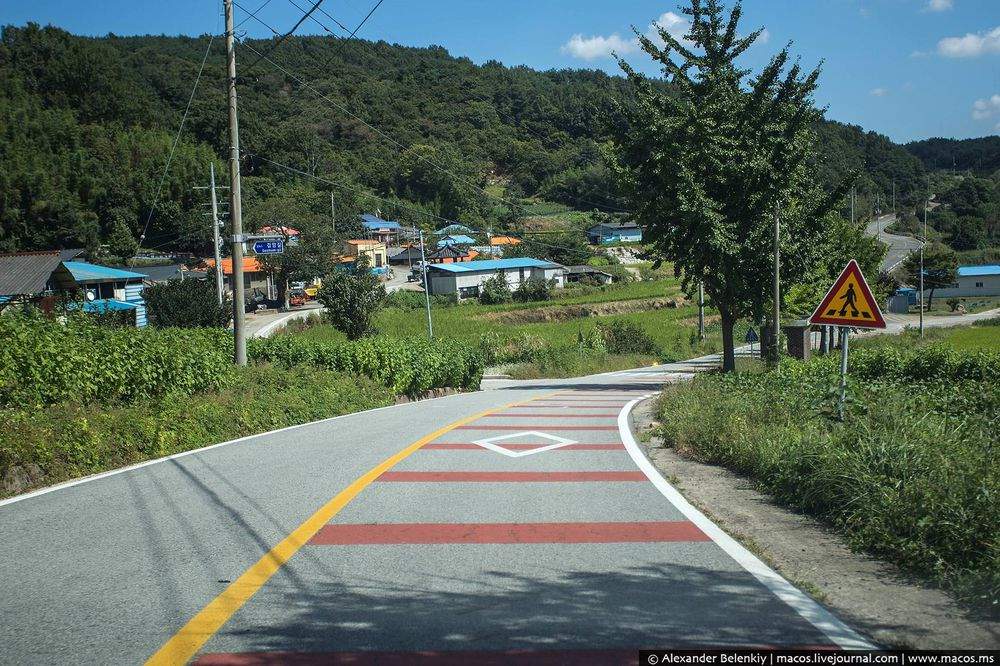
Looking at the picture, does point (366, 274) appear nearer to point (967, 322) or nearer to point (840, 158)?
point (967, 322)

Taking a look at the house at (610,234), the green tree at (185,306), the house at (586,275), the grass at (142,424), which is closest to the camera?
the grass at (142,424)

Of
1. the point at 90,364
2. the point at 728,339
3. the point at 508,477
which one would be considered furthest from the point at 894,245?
the point at 90,364

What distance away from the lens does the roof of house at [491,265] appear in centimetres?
8244

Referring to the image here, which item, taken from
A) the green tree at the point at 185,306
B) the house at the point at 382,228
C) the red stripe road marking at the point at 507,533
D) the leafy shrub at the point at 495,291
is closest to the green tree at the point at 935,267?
the leafy shrub at the point at 495,291

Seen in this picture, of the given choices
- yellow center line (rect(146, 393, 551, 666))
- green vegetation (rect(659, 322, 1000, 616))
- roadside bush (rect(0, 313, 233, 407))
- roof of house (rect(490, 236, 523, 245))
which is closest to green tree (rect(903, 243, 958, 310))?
roof of house (rect(490, 236, 523, 245))

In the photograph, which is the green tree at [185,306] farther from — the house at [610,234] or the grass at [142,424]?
the house at [610,234]

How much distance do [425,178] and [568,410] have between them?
9166 centimetres

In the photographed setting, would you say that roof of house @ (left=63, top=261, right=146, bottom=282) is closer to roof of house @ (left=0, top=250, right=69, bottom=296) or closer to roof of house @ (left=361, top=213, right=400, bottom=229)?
roof of house @ (left=0, top=250, right=69, bottom=296)

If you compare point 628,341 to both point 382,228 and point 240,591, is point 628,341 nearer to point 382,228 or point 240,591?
Answer: point 240,591

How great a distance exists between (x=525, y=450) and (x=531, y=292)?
6782 centimetres

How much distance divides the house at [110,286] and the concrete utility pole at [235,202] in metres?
20.5

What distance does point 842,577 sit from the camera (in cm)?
605

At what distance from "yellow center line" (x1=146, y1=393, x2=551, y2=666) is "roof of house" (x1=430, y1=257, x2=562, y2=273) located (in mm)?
73594

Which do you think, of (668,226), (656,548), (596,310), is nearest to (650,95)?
(668,226)
